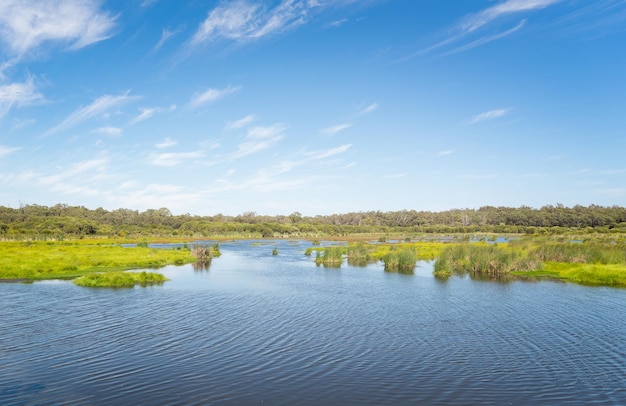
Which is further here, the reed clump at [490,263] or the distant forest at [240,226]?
the distant forest at [240,226]

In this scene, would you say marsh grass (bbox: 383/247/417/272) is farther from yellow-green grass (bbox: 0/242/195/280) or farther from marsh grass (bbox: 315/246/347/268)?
yellow-green grass (bbox: 0/242/195/280)

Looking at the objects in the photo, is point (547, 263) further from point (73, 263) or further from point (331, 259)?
point (73, 263)

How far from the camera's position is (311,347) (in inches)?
660

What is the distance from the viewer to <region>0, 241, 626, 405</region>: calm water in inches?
488

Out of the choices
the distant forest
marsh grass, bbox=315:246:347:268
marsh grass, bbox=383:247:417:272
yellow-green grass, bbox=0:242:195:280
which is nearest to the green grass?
yellow-green grass, bbox=0:242:195:280

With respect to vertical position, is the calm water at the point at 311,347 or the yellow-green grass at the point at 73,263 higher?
the yellow-green grass at the point at 73,263

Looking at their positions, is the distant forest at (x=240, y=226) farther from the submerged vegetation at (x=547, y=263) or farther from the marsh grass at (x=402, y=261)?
the marsh grass at (x=402, y=261)

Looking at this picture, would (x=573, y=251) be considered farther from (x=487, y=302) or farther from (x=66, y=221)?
(x=66, y=221)

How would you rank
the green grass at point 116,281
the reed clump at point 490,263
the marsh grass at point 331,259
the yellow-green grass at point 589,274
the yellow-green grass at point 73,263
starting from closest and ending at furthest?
the green grass at point 116,281 → the yellow-green grass at point 589,274 → the yellow-green grass at point 73,263 → the reed clump at point 490,263 → the marsh grass at point 331,259

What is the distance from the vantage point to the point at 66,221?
442 feet

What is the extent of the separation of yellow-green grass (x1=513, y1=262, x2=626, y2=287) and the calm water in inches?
189

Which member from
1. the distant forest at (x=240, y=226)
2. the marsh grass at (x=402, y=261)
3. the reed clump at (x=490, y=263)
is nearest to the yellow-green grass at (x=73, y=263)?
the marsh grass at (x=402, y=261)

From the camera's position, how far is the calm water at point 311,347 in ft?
40.7

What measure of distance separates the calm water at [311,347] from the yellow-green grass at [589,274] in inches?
189
